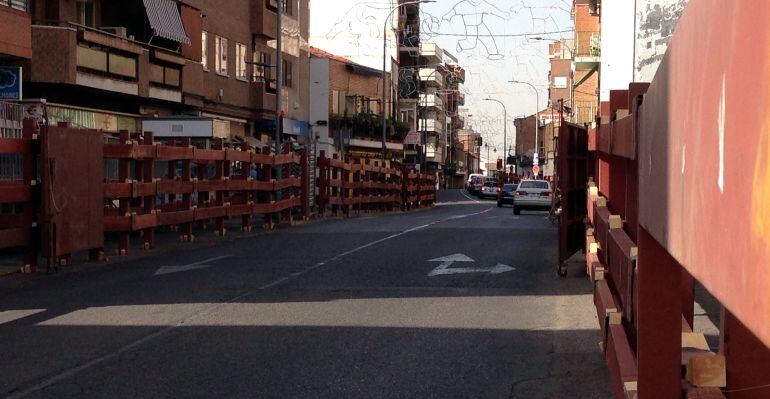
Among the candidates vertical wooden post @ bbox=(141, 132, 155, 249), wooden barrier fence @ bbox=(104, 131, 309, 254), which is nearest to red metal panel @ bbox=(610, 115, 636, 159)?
wooden barrier fence @ bbox=(104, 131, 309, 254)

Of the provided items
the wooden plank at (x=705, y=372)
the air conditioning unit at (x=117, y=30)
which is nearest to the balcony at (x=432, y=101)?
the air conditioning unit at (x=117, y=30)

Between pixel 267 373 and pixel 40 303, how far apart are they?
15.0ft

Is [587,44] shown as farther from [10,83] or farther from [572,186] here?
[572,186]

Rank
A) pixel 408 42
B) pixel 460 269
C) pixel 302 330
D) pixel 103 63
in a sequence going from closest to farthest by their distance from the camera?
pixel 302 330 → pixel 460 269 → pixel 103 63 → pixel 408 42

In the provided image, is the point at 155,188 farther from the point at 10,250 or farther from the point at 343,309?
the point at 343,309

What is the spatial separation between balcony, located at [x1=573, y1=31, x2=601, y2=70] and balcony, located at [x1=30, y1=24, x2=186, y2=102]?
30.1 metres

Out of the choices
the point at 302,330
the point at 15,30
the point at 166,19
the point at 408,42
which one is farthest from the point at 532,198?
the point at 408,42

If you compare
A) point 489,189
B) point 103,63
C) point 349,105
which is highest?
point 349,105

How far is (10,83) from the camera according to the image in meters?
25.6

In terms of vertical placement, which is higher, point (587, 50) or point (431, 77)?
point (431, 77)

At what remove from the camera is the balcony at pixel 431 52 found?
365 feet

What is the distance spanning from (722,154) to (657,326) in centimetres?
197

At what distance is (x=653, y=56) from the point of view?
37.3 m

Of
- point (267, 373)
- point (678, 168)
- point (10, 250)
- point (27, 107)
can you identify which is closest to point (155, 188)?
point (10, 250)
